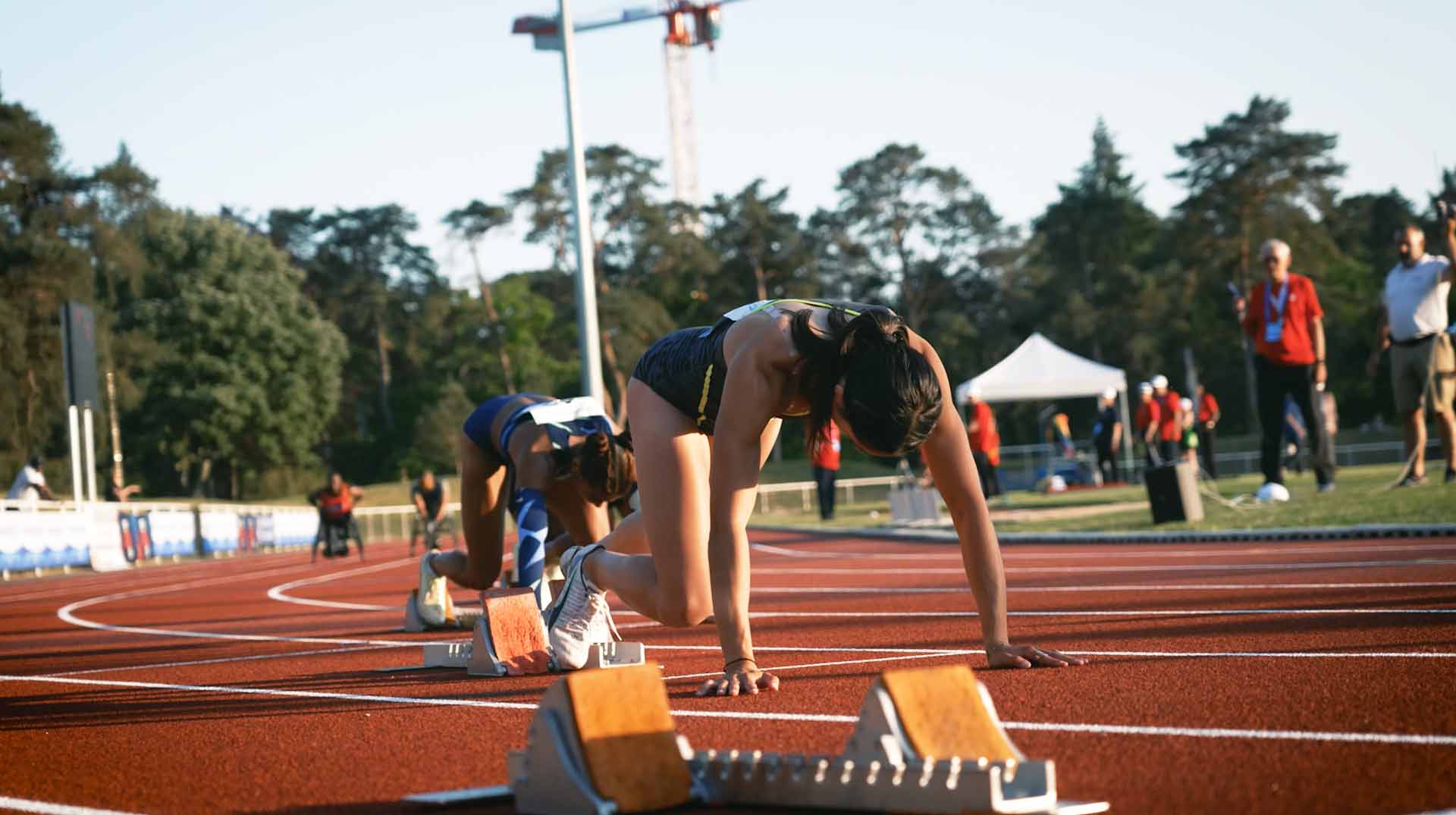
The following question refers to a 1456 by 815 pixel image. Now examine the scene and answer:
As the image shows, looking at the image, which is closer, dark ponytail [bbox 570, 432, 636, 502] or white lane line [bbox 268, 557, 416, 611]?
dark ponytail [bbox 570, 432, 636, 502]

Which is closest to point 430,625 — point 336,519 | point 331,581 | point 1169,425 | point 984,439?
point 331,581

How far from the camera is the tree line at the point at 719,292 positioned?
59938 mm

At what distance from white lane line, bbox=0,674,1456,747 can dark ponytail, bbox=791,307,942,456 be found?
2.70 ft

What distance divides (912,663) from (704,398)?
1349 millimetres

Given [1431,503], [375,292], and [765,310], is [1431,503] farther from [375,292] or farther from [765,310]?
[375,292]

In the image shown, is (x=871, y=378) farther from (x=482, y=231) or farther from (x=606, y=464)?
(x=482, y=231)

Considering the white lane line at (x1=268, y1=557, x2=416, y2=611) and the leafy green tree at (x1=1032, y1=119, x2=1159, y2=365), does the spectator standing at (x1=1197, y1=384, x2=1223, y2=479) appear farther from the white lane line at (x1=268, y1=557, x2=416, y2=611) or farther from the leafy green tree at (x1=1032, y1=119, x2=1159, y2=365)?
the leafy green tree at (x1=1032, y1=119, x2=1159, y2=365)

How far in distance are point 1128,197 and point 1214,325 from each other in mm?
17651

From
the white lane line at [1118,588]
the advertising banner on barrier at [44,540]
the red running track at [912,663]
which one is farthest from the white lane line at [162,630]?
the advertising banner on barrier at [44,540]

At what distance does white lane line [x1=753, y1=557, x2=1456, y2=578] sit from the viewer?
848cm

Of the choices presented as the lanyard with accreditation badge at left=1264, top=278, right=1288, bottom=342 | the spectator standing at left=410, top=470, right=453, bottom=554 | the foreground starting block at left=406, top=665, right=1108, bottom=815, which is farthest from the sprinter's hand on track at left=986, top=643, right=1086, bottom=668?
the spectator standing at left=410, top=470, right=453, bottom=554

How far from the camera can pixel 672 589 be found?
482cm

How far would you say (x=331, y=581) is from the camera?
17.6 metres

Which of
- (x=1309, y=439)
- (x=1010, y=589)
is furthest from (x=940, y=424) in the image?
(x=1309, y=439)
